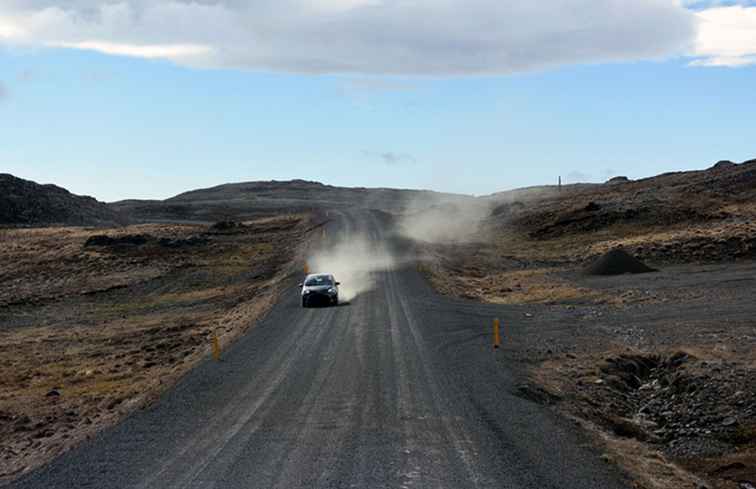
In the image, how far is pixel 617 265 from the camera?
168 feet

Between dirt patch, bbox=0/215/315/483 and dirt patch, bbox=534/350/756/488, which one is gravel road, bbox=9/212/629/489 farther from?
dirt patch, bbox=0/215/315/483

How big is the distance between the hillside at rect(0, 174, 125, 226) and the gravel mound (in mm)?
80361

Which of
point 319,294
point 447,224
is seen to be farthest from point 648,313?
point 447,224

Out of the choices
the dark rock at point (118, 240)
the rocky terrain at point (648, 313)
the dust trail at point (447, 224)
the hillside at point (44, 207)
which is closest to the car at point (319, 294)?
the rocky terrain at point (648, 313)

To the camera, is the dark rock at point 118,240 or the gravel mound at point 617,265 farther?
the dark rock at point 118,240

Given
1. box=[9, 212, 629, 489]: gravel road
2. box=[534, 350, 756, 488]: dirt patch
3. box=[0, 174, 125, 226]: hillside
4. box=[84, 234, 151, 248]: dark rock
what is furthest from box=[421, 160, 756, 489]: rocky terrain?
box=[0, 174, 125, 226]: hillside

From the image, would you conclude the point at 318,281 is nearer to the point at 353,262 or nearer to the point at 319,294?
the point at 319,294

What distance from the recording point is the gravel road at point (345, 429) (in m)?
13.5

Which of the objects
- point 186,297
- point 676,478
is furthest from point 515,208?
point 676,478

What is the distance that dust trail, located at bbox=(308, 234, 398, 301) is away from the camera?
4701 cm

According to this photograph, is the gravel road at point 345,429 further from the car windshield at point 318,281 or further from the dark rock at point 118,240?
the dark rock at point 118,240

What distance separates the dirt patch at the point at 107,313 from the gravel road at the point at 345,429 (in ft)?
6.38

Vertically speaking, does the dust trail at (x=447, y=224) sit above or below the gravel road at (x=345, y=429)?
above

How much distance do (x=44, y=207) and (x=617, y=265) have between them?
3553 inches
